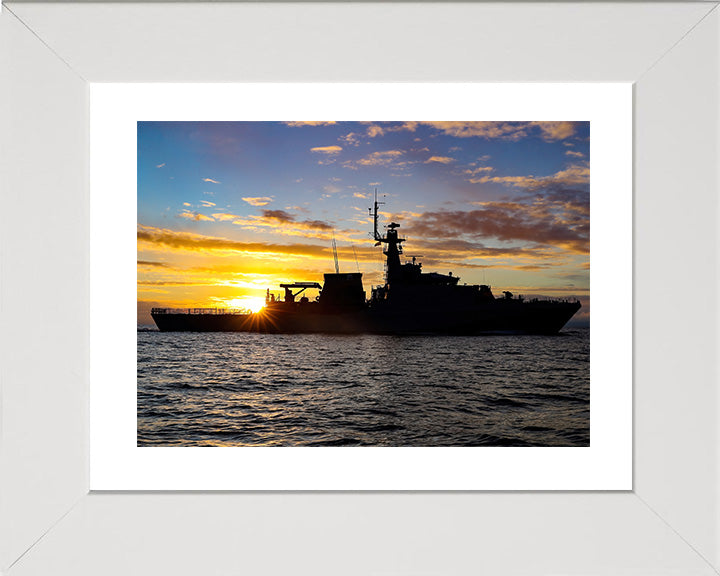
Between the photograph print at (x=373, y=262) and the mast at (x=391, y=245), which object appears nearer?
the photograph print at (x=373, y=262)

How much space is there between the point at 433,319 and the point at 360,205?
308cm

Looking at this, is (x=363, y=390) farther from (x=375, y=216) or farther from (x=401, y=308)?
(x=375, y=216)

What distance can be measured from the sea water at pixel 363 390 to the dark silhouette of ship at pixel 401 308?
2.75ft

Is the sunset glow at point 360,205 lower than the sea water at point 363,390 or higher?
higher

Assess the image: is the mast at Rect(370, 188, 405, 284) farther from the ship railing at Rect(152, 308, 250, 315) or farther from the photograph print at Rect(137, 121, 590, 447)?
the ship railing at Rect(152, 308, 250, 315)

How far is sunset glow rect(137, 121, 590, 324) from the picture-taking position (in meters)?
8.12

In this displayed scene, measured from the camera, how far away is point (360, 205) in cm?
864

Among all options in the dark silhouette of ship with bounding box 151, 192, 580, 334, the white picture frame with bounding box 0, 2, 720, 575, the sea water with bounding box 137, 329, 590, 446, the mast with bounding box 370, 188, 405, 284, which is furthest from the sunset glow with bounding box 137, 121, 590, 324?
the white picture frame with bounding box 0, 2, 720, 575

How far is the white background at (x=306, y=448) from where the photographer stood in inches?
78.1
